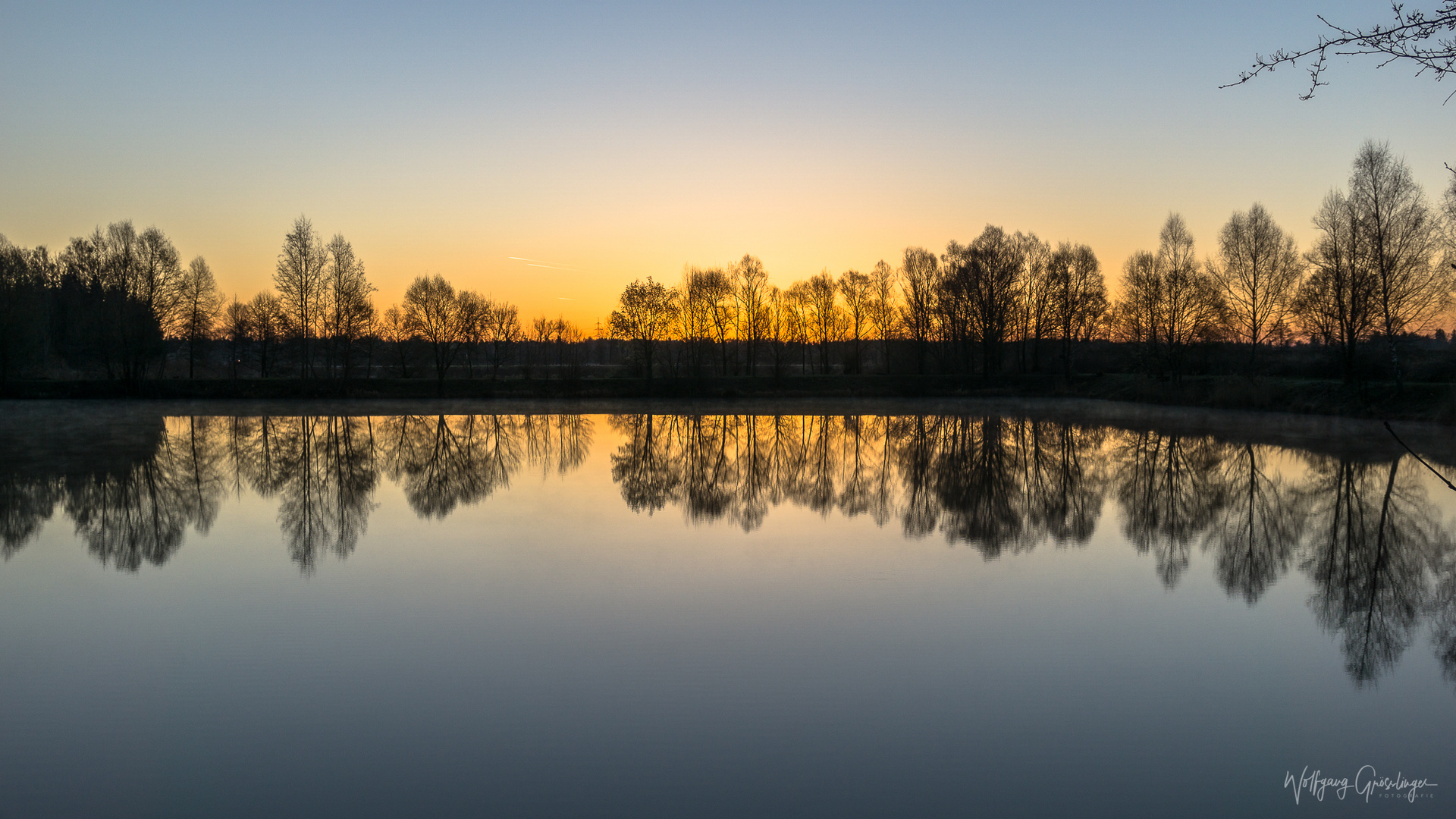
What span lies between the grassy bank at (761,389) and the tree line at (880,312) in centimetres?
139

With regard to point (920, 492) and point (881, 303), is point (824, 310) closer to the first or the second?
point (881, 303)

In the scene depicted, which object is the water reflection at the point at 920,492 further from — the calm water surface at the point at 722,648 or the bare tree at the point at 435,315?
the bare tree at the point at 435,315

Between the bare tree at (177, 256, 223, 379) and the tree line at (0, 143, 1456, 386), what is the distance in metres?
0.13

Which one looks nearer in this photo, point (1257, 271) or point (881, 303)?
point (1257, 271)

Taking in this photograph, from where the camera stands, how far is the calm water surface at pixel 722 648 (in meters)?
3.81

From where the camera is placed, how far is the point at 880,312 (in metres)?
65.3

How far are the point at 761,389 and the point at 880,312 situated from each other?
80.2 ft

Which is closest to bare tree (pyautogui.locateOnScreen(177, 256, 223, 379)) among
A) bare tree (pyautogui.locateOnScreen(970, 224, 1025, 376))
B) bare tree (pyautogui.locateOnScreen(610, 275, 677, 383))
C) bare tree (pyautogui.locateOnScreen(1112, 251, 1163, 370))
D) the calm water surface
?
bare tree (pyautogui.locateOnScreen(610, 275, 677, 383))

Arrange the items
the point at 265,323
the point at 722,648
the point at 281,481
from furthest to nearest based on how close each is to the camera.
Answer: the point at 265,323
the point at 281,481
the point at 722,648

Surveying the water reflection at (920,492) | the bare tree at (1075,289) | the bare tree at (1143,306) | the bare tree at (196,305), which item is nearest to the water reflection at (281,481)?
the water reflection at (920,492)

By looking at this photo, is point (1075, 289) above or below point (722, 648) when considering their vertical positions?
above

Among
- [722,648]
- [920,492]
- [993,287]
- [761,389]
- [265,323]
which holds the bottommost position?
[722,648]

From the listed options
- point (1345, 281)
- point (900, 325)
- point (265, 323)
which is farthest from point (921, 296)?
point (265, 323)

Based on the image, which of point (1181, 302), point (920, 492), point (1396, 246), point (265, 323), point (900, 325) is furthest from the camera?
point (900, 325)
